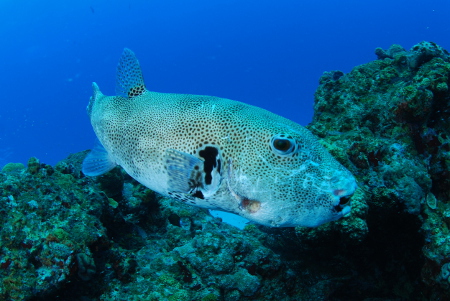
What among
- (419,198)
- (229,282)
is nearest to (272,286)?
(229,282)

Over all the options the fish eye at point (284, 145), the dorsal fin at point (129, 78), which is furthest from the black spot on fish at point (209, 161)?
the dorsal fin at point (129, 78)

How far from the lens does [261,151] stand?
222 cm

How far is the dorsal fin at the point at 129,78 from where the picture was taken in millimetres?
3186

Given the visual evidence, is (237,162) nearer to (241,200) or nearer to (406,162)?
(241,200)

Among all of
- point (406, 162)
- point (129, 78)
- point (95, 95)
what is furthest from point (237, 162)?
point (406, 162)

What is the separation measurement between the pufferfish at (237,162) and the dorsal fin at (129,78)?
1.61 ft

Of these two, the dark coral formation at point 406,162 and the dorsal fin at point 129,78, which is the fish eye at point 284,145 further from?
the dark coral formation at point 406,162

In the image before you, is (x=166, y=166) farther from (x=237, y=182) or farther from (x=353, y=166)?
(x=353, y=166)

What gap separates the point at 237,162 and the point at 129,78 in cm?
180

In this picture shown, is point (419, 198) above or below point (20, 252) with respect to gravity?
above

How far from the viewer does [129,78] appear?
320 cm

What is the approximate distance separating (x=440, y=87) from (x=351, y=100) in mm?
1257

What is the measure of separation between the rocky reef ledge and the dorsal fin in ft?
5.17

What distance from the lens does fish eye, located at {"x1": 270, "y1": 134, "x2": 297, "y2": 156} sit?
7.07 feet
